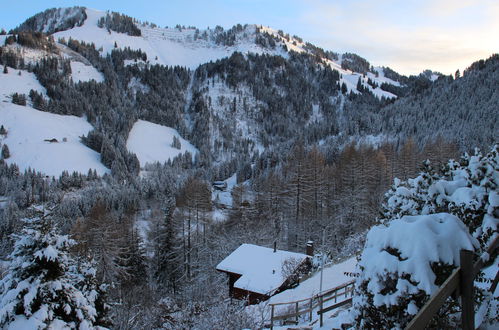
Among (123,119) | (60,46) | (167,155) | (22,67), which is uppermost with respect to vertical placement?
(60,46)

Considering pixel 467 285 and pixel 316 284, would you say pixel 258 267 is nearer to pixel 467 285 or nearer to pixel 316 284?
pixel 316 284

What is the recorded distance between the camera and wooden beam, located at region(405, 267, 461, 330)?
271 centimetres

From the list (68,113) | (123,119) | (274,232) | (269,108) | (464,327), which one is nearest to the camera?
(464,327)

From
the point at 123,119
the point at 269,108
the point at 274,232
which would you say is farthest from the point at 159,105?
the point at 274,232

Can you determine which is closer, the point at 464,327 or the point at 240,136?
the point at 464,327

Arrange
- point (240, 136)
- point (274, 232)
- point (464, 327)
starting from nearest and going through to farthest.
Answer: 1. point (464, 327)
2. point (274, 232)
3. point (240, 136)

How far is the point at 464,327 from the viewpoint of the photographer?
10.9 ft

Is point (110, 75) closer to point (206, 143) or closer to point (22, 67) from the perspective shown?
point (22, 67)

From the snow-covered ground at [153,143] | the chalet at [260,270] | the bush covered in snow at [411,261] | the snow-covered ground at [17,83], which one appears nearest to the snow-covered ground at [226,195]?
the snow-covered ground at [153,143]

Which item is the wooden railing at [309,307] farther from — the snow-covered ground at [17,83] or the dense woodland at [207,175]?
the snow-covered ground at [17,83]

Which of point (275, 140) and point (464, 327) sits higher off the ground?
point (464, 327)

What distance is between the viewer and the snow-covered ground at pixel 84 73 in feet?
548

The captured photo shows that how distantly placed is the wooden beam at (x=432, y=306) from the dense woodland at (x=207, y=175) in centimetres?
1055

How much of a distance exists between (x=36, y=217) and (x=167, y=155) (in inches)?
5513
